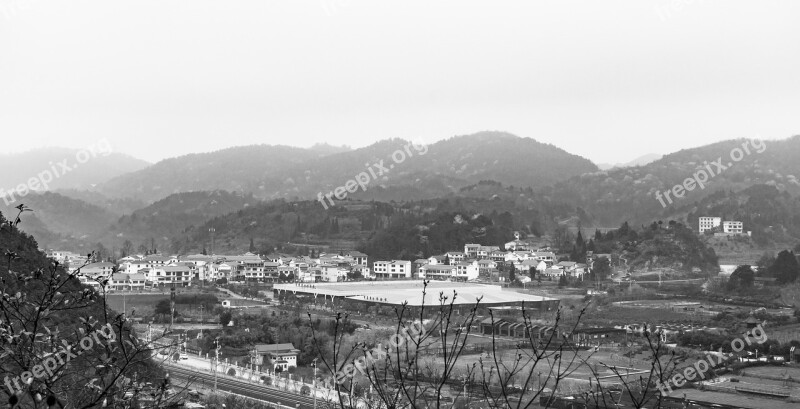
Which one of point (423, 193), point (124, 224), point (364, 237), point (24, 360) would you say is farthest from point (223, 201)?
point (24, 360)

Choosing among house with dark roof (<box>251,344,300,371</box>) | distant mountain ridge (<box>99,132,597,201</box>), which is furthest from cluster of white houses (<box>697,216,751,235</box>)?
distant mountain ridge (<box>99,132,597,201</box>)

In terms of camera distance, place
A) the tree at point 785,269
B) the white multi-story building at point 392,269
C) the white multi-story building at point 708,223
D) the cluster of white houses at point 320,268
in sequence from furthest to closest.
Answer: the white multi-story building at point 708,223 → the white multi-story building at point 392,269 → the cluster of white houses at point 320,268 → the tree at point 785,269

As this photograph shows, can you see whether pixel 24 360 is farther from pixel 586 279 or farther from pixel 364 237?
pixel 364 237

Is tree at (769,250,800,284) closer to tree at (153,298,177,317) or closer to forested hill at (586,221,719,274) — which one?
forested hill at (586,221,719,274)

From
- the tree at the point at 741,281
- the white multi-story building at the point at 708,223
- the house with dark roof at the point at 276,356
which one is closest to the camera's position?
the house with dark roof at the point at 276,356

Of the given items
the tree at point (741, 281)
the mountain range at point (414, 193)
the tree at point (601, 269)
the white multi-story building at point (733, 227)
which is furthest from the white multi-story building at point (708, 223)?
the tree at point (741, 281)

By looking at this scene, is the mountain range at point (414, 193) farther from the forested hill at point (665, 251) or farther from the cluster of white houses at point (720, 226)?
the forested hill at point (665, 251)

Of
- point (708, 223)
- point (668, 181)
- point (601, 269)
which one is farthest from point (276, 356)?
point (668, 181)
